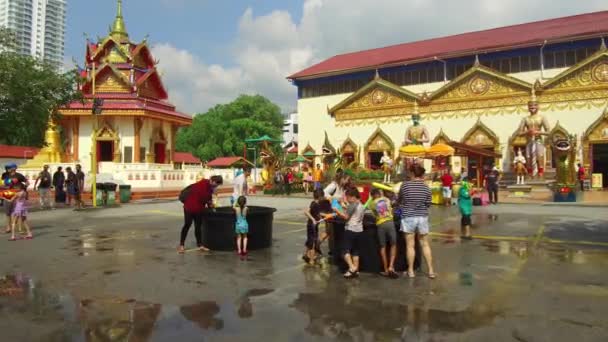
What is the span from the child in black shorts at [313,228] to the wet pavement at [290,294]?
308 millimetres

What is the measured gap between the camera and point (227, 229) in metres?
8.45

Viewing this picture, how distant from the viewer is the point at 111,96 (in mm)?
31766

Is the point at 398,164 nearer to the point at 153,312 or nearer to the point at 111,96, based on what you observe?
the point at 111,96

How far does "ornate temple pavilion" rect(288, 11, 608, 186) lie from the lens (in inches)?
1033

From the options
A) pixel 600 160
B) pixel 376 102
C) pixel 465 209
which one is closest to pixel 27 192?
pixel 465 209

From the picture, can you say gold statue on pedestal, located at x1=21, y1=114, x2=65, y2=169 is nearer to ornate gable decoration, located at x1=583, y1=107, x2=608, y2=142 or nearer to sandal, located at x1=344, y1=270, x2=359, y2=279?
sandal, located at x1=344, y1=270, x2=359, y2=279

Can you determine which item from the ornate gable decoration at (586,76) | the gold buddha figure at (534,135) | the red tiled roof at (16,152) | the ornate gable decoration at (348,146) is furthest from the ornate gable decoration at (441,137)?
the red tiled roof at (16,152)

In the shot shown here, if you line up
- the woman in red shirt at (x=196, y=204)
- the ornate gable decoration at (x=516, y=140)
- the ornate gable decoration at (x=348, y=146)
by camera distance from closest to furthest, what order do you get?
1. the woman in red shirt at (x=196, y=204)
2. the ornate gable decoration at (x=516, y=140)
3. the ornate gable decoration at (x=348, y=146)

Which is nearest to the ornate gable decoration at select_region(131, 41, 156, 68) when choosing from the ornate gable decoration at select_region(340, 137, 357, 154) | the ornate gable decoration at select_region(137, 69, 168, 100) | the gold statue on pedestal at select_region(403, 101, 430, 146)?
the ornate gable decoration at select_region(137, 69, 168, 100)

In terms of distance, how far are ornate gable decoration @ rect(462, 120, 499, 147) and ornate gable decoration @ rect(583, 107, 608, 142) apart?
16.4ft

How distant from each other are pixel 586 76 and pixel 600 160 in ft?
21.1

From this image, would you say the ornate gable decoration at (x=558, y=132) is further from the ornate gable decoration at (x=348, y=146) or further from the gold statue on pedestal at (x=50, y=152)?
the gold statue on pedestal at (x=50, y=152)

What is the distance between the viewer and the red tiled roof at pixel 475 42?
27577 mm

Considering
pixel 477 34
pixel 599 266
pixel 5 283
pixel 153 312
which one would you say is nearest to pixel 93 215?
pixel 5 283
